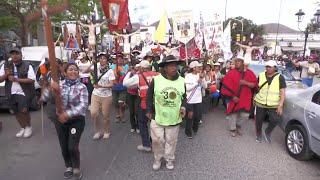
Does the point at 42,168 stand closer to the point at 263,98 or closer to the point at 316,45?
the point at 263,98

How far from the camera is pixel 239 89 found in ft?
25.5

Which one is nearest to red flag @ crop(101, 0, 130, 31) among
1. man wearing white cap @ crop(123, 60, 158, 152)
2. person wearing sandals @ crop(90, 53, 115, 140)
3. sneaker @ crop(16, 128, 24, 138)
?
person wearing sandals @ crop(90, 53, 115, 140)

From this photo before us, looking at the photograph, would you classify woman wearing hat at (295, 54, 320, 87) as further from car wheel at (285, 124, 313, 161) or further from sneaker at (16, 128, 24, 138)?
sneaker at (16, 128, 24, 138)

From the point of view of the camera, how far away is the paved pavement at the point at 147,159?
5602 mm

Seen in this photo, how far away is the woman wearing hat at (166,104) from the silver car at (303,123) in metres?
2.11

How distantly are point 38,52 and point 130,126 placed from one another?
543cm

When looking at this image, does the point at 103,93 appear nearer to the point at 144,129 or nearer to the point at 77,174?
the point at 144,129

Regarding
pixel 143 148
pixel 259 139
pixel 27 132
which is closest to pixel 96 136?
pixel 143 148

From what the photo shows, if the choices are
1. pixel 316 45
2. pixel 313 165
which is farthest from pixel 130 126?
pixel 316 45

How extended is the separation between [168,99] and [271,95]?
104 inches

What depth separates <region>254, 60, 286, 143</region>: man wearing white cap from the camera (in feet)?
23.5

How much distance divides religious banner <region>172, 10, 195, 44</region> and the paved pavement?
3.22 m

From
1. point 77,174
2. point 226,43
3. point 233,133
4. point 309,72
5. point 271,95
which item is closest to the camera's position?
point 77,174

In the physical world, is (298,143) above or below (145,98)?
below
